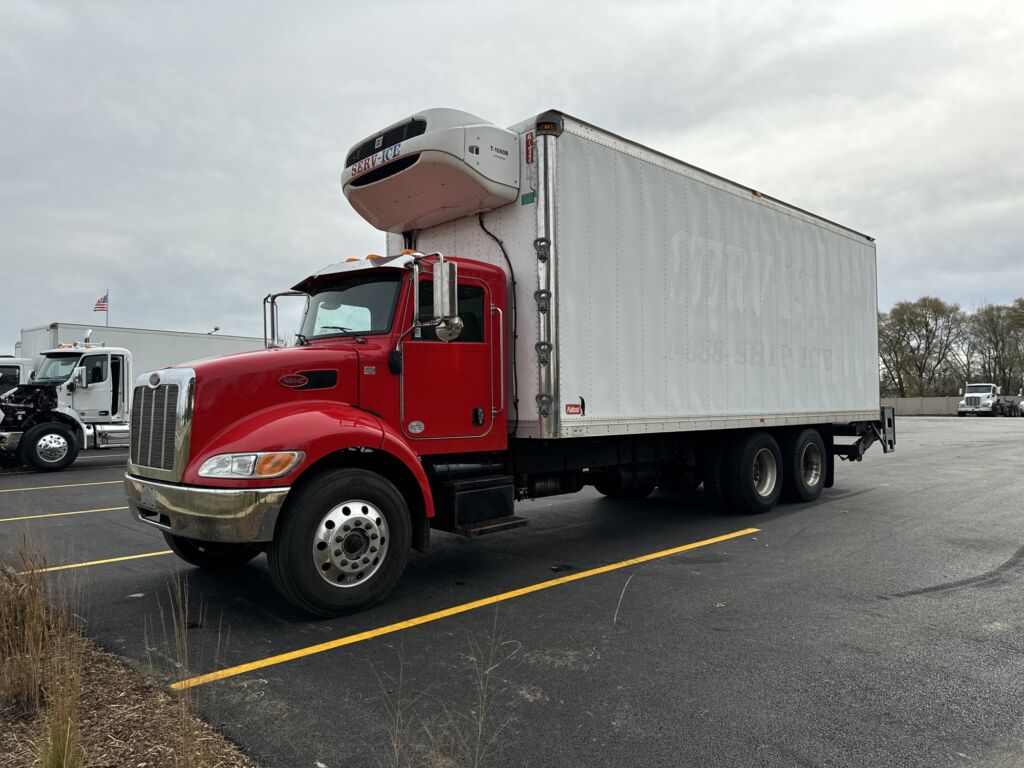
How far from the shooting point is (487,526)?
18.7 feet

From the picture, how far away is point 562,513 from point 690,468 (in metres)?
1.78

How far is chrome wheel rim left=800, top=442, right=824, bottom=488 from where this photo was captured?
9914mm

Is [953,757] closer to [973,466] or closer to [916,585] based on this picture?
[916,585]

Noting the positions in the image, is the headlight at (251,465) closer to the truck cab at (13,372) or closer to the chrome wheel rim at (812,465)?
the chrome wheel rim at (812,465)

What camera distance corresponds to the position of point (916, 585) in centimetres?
548

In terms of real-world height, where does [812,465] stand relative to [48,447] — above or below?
below

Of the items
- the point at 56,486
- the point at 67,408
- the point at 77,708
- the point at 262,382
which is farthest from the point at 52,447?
the point at 77,708

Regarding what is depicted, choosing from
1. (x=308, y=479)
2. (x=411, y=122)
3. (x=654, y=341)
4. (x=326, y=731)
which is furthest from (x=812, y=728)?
(x=411, y=122)

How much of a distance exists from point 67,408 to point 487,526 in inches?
569

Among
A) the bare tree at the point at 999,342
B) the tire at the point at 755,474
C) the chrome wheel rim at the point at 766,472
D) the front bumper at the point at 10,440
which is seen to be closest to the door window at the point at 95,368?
the front bumper at the point at 10,440

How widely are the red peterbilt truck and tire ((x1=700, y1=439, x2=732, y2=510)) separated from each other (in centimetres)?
3

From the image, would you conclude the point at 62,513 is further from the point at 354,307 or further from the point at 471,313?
the point at 471,313

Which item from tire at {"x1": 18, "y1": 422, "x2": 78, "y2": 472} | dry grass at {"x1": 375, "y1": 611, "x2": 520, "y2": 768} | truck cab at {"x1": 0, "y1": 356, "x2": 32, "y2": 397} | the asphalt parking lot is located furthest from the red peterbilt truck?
A: truck cab at {"x1": 0, "y1": 356, "x2": 32, "y2": 397}

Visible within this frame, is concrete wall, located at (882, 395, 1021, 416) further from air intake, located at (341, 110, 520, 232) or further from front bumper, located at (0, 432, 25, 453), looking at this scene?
air intake, located at (341, 110, 520, 232)
